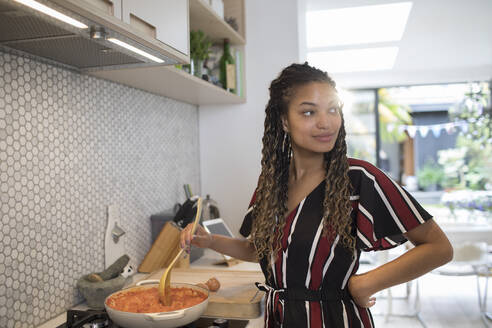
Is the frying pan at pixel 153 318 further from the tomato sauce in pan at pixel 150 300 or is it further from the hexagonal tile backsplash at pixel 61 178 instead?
the hexagonal tile backsplash at pixel 61 178

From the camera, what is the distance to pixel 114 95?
179 cm

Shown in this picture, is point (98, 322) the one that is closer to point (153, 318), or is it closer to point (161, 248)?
point (153, 318)

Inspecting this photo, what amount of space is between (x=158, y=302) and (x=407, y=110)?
730 cm

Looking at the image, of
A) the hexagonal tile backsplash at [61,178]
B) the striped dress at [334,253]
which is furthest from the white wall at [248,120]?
the striped dress at [334,253]

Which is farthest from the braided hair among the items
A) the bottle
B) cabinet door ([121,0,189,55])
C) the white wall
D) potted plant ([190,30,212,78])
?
the white wall

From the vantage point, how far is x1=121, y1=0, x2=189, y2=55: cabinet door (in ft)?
3.69

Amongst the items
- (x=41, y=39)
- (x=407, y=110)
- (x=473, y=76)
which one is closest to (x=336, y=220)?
(x=41, y=39)

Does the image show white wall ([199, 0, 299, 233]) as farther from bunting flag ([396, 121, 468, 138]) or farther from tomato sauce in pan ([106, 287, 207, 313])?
bunting flag ([396, 121, 468, 138])

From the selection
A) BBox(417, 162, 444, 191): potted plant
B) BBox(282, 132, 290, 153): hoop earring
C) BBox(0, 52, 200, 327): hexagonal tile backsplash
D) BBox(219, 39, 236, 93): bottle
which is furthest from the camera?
BBox(417, 162, 444, 191): potted plant

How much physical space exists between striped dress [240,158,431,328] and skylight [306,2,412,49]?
9.44 ft

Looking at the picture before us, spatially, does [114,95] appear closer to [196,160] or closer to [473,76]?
[196,160]

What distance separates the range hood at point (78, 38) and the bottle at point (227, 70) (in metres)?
1.02

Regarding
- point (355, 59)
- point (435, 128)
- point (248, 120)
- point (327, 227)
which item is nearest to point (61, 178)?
point (327, 227)

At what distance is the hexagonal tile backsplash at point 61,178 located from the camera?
125 centimetres
